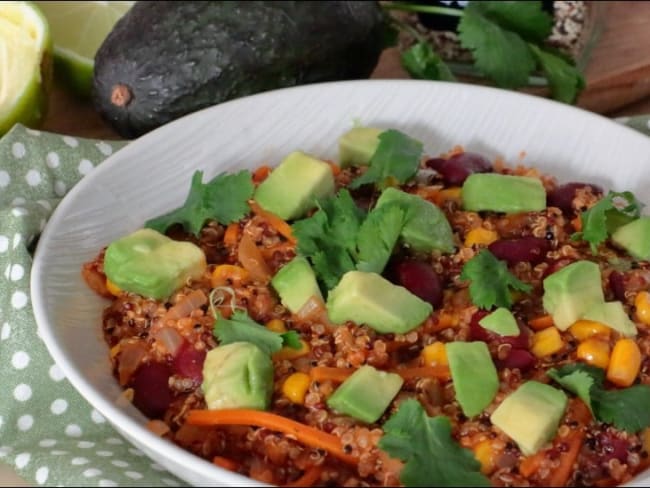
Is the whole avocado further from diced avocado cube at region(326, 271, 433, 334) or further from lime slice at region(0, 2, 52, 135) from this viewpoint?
diced avocado cube at region(326, 271, 433, 334)

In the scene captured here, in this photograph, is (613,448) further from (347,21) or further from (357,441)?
(347,21)

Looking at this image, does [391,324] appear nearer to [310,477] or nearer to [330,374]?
[330,374]

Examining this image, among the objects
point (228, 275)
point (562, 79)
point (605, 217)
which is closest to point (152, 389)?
point (228, 275)

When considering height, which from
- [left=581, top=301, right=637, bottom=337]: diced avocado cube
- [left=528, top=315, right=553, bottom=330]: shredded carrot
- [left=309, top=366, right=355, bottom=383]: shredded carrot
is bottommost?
[left=309, top=366, right=355, bottom=383]: shredded carrot

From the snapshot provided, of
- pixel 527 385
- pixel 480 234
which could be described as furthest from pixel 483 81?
pixel 527 385

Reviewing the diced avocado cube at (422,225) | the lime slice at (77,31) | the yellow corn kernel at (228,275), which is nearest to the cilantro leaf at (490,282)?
the diced avocado cube at (422,225)

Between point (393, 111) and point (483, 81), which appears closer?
point (393, 111)

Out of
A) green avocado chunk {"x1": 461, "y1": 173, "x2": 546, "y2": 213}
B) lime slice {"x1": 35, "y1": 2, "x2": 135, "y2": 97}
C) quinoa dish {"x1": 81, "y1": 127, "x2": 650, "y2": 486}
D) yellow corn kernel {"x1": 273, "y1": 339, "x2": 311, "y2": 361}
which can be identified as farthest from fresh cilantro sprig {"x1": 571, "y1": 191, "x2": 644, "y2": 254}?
lime slice {"x1": 35, "y1": 2, "x2": 135, "y2": 97}
